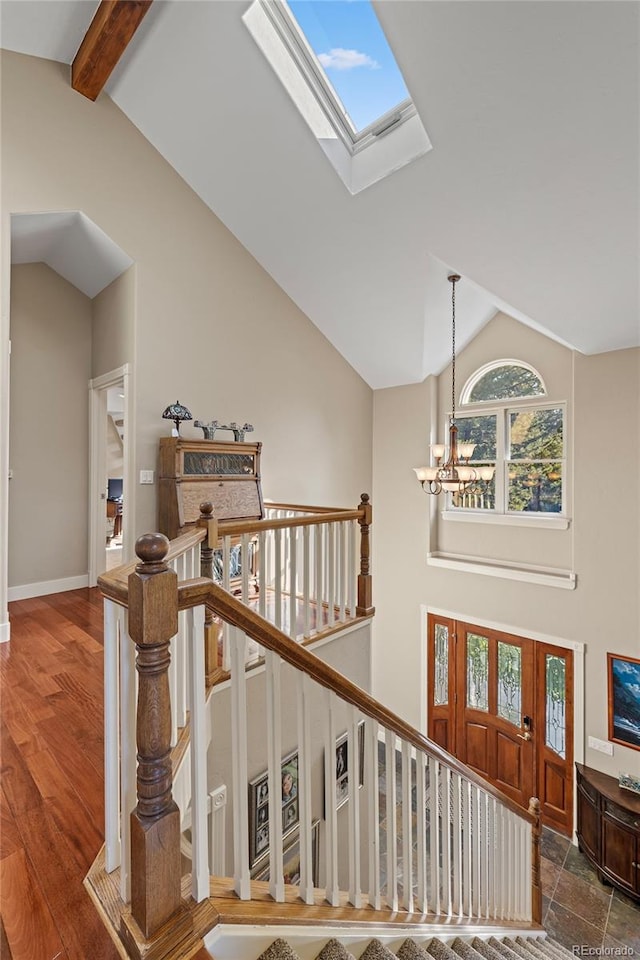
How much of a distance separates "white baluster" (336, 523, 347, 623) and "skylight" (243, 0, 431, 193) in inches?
114

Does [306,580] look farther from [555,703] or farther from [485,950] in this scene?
[555,703]

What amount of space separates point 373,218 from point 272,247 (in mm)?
1184

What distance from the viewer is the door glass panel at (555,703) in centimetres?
478

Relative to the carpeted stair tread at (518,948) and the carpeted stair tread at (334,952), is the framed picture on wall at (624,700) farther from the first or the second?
the carpeted stair tread at (334,952)

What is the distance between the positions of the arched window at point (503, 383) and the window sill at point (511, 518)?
4.53 ft

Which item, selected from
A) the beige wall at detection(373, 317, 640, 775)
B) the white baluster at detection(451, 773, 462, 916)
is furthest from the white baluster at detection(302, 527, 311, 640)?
the beige wall at detection(373, 317, 640, 775)

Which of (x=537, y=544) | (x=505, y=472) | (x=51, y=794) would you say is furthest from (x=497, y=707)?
(x=51, y=794)

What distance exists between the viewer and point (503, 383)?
5410 millimetres

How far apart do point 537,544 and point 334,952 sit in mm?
4570

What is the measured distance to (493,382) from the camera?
550cm

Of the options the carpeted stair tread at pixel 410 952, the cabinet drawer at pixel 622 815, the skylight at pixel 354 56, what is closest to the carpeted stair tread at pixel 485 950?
the carpeted stair tread at pixel 410 952

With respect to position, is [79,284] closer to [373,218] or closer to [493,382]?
[373,218]

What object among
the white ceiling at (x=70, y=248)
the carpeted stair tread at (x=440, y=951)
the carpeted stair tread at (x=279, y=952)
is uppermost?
the white ceiling at (x=70, y=248)

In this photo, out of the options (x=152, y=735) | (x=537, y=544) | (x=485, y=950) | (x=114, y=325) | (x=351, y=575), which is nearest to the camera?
(x=152, y=735)
